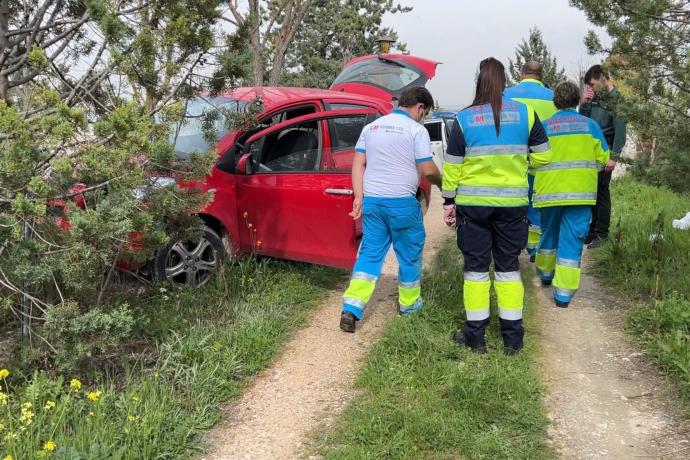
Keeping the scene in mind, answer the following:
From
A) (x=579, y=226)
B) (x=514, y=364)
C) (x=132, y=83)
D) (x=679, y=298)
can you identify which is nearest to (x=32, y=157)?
(x=132, y=83)

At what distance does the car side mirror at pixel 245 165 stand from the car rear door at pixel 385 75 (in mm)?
4104

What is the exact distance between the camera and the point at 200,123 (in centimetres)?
453

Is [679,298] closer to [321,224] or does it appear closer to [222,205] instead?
[321,224]

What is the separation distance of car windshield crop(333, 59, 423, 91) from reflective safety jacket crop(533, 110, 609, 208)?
177 inches

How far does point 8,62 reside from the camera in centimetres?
351

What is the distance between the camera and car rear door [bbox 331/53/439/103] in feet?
30.1

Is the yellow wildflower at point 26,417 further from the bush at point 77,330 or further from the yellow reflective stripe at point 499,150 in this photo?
the yellow reflective stripe at point 499,150

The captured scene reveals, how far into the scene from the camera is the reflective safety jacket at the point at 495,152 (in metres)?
3.94

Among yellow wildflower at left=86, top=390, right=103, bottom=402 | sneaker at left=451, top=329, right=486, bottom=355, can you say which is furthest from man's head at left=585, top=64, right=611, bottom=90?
yellow wildflower at left=86, top=390, right=103, bottom=402

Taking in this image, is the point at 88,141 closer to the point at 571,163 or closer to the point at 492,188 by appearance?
the point at 492,188

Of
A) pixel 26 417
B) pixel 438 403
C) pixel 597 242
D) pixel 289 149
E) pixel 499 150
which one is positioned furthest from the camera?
pixel 597 242

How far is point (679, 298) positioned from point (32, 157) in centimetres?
485

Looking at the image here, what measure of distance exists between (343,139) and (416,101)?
1.19 metres

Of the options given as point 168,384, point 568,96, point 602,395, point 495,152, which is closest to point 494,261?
point 495,152
